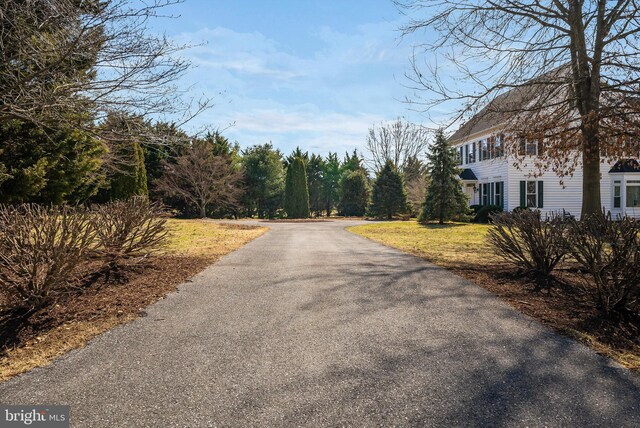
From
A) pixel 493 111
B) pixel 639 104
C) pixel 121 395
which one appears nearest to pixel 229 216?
pixel 493 111

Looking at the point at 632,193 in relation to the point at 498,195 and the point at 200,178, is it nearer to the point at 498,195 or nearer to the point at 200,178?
the point at 498,195

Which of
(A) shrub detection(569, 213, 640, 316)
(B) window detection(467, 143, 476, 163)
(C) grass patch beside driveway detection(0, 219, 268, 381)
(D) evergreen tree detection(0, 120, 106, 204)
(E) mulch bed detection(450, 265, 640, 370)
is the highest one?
(B) window detection(467, 143, 476, 163)

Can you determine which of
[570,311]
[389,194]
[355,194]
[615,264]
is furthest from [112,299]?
[355,194]

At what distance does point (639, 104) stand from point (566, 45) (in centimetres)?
290

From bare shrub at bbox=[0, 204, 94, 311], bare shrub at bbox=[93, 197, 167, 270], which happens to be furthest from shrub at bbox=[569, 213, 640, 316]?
bare shrub at bbox=[93, 197, 167, 270]

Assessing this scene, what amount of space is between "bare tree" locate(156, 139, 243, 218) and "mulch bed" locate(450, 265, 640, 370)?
2665cm

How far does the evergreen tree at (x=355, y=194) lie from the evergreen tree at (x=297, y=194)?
6.36 metres

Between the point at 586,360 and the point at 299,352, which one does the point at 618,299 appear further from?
the point at 299,352

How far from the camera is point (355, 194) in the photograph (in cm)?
4200

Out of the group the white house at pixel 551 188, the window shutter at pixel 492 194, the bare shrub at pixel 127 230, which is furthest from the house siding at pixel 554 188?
the bare shrub at pixel 127 230

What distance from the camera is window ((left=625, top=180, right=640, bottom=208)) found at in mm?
24506

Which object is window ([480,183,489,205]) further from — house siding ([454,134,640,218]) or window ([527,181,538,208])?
window ([527,181,538,208])

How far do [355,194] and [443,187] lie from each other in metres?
19.7

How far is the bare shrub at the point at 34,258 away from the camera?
4.29 metres
